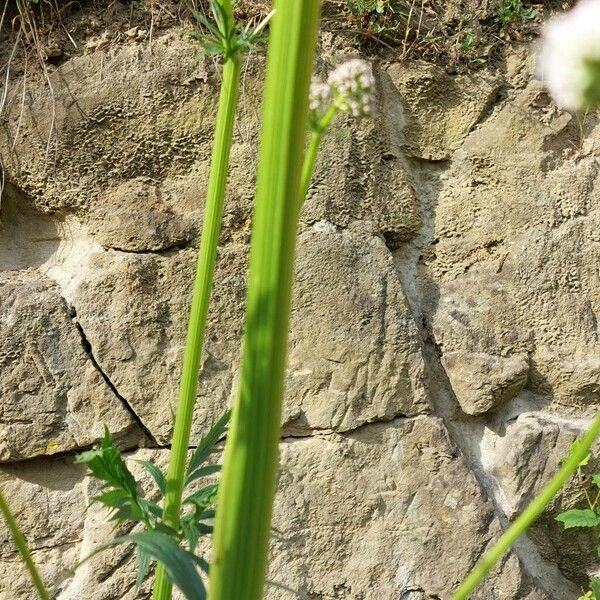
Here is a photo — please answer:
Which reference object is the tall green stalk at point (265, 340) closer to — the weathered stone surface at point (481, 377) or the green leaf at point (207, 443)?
the green leaf at point (207, 443)

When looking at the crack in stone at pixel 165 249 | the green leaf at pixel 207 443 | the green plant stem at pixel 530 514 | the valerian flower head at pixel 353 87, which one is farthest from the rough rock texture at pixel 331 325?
the green plant stem at pixel 530 514

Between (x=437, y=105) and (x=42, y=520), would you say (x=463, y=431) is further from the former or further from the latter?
(x=42, y=520)

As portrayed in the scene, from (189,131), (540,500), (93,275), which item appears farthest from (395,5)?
(540,500)

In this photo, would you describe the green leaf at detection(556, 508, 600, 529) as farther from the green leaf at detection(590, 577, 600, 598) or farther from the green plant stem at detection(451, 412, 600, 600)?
the green plant stem at detection(451, 412, 600, 600)

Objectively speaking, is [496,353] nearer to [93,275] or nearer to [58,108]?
[93,275]

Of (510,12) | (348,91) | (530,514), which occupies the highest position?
(510,12)

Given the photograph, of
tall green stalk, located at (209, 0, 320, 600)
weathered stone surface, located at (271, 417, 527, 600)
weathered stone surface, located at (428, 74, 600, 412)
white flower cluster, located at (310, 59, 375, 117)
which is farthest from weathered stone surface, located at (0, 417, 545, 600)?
tall green stalk, located at (209, 0, 320, 600)

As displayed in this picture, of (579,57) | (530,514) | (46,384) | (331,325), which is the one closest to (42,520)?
(46,384)
